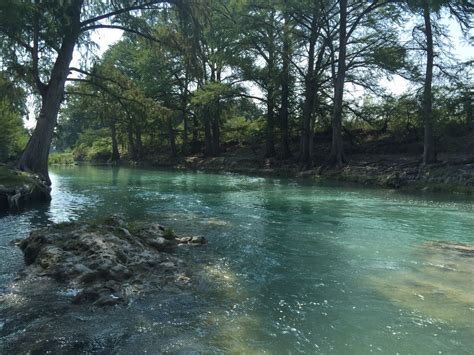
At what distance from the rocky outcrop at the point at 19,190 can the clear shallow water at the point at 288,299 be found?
1.36 metres

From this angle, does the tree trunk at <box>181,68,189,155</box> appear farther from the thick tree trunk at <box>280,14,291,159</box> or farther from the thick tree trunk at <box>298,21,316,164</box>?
the thick tree trunk at <box>298,21,316,164</box>

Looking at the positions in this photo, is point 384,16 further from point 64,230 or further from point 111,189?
point 64,230

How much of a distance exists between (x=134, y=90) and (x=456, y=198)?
1519 centimetres

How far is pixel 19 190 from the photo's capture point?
13.9m

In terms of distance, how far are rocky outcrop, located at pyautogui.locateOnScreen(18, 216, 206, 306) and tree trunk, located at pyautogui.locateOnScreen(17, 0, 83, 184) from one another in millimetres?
9857

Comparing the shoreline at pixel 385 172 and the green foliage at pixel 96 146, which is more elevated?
the green foliage at pixel 96 146

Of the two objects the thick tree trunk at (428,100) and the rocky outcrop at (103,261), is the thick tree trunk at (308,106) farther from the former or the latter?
the rocky outcrop at (103,261)

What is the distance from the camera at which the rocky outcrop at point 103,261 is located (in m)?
5.93

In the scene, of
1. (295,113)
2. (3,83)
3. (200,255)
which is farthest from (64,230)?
(295,113)

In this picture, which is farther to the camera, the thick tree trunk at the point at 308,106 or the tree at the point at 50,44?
the thick tree trunk at the point at 308,106

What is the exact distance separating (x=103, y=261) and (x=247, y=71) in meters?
27.8

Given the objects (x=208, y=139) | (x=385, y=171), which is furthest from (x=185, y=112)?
(x=385, y=171)

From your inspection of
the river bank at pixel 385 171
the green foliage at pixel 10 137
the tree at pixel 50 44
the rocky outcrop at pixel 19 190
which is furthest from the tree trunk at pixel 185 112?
the rocky outcrop at pixel 19 190

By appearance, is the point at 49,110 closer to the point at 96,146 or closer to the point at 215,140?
the point at 215,140
